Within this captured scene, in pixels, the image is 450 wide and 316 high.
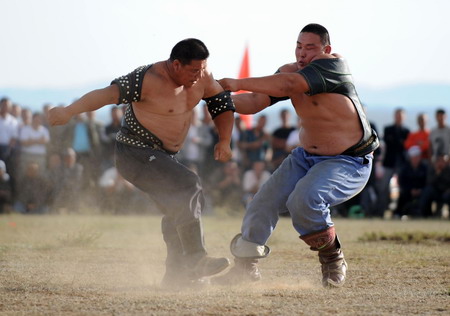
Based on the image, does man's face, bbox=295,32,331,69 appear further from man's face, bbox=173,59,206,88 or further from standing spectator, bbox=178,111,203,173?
standing spectator, bbox=178,111,203,173

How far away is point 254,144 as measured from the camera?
595 inches

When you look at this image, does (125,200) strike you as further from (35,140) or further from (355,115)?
(355,115)

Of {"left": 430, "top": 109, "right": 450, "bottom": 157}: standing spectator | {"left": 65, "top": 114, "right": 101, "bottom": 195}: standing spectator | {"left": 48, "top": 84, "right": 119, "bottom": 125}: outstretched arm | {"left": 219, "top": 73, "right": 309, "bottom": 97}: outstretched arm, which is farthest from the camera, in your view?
{"left": 65, "top": 114, "right": 101, "bottom": 195}: standing spectator

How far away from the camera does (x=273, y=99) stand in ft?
22.9

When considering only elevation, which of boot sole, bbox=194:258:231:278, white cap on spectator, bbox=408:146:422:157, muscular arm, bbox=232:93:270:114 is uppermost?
muscular arm, bbox=232:93:270:114

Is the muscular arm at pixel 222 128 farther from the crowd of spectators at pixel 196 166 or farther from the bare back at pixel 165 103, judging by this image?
the crowd of spectators at pixel 196 166

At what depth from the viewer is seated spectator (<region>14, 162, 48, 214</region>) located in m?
14.3

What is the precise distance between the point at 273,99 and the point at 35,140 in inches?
320

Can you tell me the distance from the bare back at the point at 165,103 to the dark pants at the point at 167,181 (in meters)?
0.18

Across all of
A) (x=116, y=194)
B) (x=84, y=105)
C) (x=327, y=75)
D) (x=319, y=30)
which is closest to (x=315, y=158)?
(x=327, y=75)

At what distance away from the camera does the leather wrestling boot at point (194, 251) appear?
644 centimetres

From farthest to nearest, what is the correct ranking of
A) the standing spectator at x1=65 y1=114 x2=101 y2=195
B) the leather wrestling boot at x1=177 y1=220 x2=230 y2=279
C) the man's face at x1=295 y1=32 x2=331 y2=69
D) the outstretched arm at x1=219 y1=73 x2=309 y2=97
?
the standing spectator at x1=65 y1=114 x2=101 y2=195 < the man's face at x1=295 y1=32 x2=331 y2=69 < the leather wrestling boot at x1=177 y1=220 x2=230 y2=279 < the outstretched arm at x1=219 y1=73 x2=309 y2=97

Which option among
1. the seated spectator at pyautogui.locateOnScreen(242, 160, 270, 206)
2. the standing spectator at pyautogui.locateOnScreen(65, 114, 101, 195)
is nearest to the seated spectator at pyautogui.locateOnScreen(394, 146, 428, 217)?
the seated spectator at pyautogui.locateOnScreen(242, 160, 270, 206)

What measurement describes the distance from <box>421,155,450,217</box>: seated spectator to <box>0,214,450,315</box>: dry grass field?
3009mm
